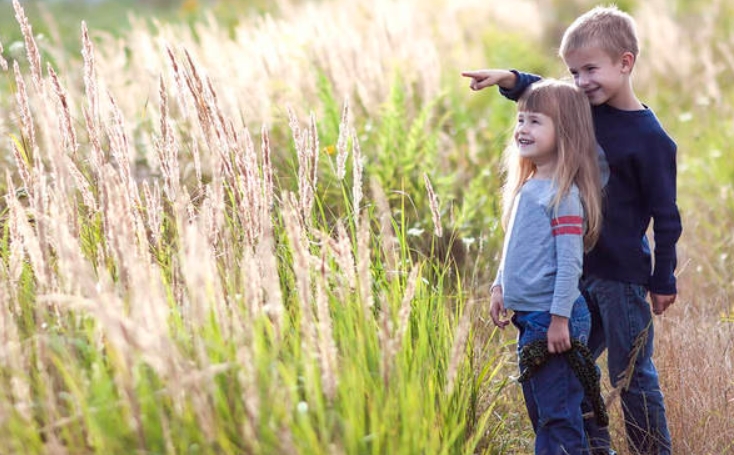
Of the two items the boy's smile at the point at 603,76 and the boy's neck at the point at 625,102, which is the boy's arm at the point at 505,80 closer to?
the boy's smile at the point at 603,76

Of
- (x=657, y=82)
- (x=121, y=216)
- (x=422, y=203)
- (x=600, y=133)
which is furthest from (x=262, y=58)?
(x=657, y=82)

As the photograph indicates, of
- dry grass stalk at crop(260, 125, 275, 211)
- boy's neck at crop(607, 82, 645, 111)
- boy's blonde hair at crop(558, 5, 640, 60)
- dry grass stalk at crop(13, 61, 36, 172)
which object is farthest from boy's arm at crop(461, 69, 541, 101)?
dry grass stalk at crop(13, 61, 36, 172)

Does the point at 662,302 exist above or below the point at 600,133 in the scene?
below

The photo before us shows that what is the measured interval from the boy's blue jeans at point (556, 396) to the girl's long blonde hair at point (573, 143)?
1.01ft

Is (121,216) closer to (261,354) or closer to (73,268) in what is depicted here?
(73,268)

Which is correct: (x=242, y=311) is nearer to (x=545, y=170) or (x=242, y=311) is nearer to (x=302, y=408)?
(x=302, y=408)

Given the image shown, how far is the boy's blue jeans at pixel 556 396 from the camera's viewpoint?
9.12ft

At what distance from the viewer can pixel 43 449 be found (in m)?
1.96

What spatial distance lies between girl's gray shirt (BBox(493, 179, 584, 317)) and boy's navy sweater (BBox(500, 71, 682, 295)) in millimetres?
199

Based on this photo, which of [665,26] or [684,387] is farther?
[665,26]

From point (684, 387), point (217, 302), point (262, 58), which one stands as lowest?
point (684, 387)

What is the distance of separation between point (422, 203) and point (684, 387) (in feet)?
6.67

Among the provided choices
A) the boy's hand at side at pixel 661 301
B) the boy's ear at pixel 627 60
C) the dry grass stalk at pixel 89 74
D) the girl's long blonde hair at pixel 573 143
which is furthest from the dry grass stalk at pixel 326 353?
the boy's ear at pixel 627 60

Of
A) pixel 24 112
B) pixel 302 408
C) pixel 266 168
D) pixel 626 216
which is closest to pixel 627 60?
pixel 626 216
